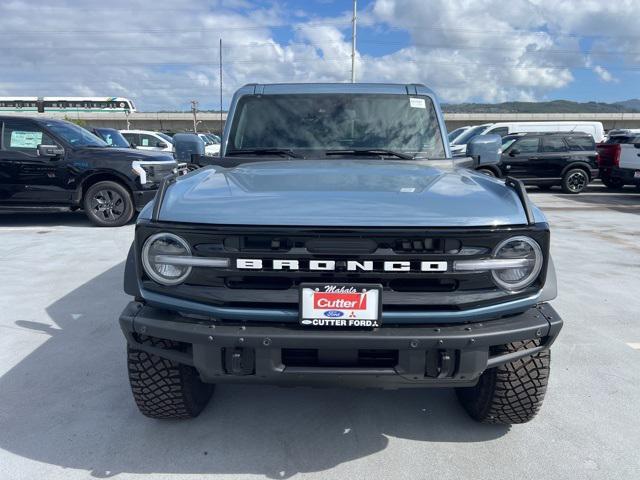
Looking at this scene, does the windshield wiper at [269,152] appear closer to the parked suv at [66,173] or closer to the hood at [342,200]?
the hood at [342,200]

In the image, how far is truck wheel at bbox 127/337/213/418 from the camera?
263 cm

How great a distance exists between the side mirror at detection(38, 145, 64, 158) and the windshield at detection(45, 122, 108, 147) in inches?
10.9

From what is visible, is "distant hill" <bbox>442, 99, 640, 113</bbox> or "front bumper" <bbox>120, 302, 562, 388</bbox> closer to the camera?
"front bumper" <bbox>120, 302, 562, 388</bbox>

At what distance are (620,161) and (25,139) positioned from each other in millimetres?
14121

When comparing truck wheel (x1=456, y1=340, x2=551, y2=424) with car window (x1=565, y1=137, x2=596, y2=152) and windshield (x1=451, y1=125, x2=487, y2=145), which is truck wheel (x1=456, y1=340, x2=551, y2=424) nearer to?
car window (x1=565, y1=137, x2=596, y2=152)

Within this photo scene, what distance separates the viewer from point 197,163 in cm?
378

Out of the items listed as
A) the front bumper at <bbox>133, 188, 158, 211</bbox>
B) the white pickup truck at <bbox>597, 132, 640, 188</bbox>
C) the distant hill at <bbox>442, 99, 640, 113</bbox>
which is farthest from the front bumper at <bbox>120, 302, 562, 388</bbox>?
the distant hill at <bbox>442, 99, 640, 113</bbox>

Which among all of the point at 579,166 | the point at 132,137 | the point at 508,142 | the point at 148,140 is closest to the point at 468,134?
the point at 508,142

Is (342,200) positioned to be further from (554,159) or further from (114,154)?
(554,159)

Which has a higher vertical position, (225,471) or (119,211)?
(119,211)

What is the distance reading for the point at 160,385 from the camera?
2.67 meters

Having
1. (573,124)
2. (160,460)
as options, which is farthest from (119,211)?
(573,124)

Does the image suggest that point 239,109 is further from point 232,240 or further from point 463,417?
point 463,417

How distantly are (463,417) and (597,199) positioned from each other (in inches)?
490
